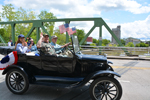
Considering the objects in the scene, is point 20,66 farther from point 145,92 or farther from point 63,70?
point 145,92

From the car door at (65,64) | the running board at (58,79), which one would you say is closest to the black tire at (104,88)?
the running board at (58,79)

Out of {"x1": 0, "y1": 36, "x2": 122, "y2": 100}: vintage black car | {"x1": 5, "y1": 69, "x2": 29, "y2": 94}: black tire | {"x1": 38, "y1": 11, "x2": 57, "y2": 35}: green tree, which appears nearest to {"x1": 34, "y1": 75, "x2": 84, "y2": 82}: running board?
{"x1": 0, "y1": 36, "x2": 122, "y2": 100}: vintage black car

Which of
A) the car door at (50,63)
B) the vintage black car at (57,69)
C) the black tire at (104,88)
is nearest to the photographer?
the black tire at (104,88)

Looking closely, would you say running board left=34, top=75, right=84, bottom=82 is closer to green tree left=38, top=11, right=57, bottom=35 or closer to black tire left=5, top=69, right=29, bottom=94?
black tire left=5, top=69, right=29, bottom=94

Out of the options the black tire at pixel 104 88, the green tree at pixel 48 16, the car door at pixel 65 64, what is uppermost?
the green tree at pixel 48 16

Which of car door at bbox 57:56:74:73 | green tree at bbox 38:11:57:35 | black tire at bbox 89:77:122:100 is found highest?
green tree at bbox 38:11:57:35

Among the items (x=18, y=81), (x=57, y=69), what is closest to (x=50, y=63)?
(x=57, y=69)

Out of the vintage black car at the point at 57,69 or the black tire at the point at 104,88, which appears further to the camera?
the vintage black car at the point at 57,69

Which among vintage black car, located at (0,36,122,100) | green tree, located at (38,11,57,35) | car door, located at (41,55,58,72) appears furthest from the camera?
green tree, located at (38,11,57,35)

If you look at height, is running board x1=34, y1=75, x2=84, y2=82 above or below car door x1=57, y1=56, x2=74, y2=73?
below

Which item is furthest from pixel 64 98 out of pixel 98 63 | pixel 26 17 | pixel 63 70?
pixel 26 17

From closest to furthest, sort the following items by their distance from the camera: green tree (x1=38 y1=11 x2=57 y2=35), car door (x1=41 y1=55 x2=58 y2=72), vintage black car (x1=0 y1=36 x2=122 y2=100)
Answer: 1. vintage black car (x1=0 y1=36 x2=122 y2=100)
2. car door (x1=41 y1=55 x2=58 y2=72)
3. green tree (x1=38 y1=11 x2=57 y2=35)

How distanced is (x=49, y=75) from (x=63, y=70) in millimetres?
482

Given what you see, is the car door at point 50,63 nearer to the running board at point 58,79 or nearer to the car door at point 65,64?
the car door at point 65,64
